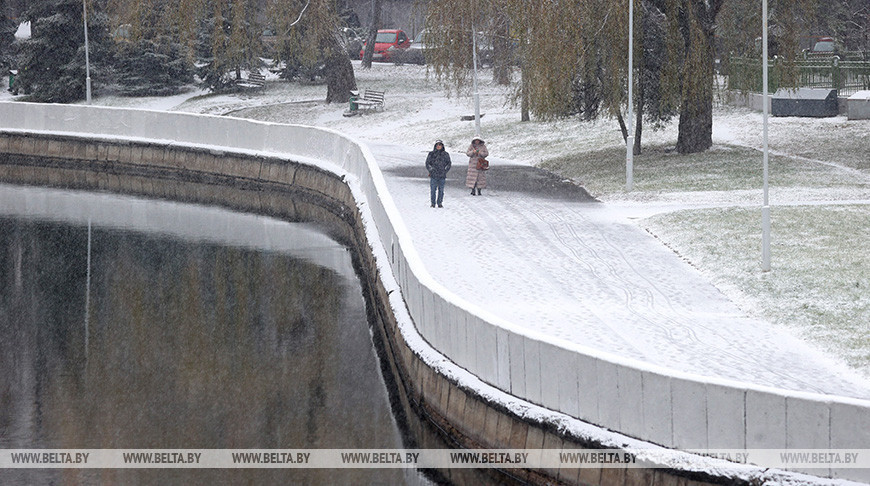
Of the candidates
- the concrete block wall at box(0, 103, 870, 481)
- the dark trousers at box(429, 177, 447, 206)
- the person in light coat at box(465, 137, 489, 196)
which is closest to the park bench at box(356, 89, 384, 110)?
the person in light coat at box(465, 137, 489, 196)

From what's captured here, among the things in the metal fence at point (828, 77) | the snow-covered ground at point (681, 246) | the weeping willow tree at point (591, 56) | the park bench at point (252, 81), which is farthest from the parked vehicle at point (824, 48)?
the park bench at point (252, 81)

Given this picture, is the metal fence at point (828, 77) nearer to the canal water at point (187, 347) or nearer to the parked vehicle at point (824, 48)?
the parked vehicle at point (824, 48)

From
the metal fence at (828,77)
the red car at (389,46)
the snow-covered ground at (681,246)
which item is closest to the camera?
the snow-covered ground at (681,246)

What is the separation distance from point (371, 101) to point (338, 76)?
7.69ft

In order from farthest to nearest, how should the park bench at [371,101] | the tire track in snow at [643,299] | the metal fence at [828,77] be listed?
the park bench at [371,101] → the metal fence at [828,77] → the tire track in snow at [643,299]

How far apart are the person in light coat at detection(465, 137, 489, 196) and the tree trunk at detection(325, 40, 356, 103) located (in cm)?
2425

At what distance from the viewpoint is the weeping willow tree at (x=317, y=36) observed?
48.9 meters

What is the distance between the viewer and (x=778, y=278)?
19625mm

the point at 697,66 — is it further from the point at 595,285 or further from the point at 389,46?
the point at 389,46

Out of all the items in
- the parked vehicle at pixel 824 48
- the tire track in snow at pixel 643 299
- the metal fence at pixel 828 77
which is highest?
the parked vehicle at pixel 824 48

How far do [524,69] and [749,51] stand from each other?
5.81 metres

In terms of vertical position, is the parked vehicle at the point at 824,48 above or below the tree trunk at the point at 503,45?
above

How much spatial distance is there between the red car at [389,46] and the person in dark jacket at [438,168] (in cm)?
4389

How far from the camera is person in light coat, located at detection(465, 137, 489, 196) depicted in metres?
28.8
